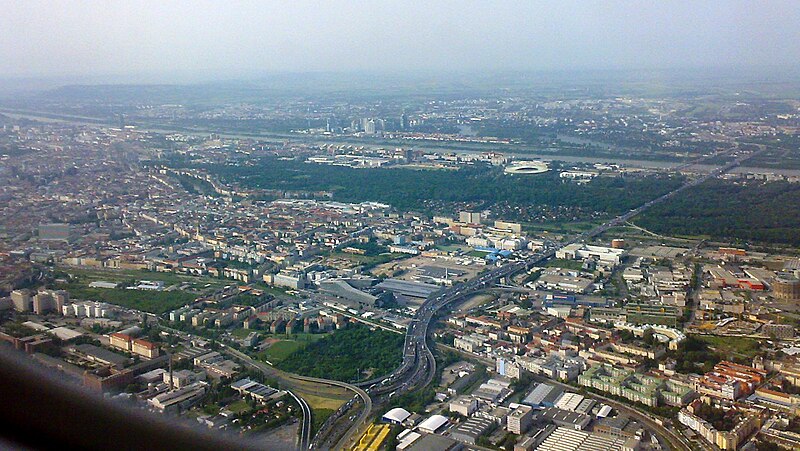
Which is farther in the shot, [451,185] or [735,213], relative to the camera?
[451,185]

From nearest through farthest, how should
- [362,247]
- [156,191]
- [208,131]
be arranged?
[362,247] < [156,191] < [208,131]

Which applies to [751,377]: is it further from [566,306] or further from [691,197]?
[691,197]

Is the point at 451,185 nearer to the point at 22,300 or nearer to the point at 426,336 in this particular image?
the point at 426,336

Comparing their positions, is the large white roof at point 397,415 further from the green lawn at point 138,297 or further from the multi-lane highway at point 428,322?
the green lawn at point 138,297

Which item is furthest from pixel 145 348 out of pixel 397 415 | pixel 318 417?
pixel 397 415

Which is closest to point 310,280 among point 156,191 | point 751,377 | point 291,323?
point 291,323
